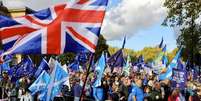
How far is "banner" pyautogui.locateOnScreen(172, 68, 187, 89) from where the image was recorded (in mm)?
22297

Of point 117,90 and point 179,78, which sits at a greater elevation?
point 179,78

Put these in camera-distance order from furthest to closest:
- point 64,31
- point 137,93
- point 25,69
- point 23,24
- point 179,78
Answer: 1. point 25,69
2. point 179,78
3. point 137,93
4. point 23,24
5. point 64,31

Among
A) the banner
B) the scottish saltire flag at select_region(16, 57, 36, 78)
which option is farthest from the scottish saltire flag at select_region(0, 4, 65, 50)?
the scottish saltire flag at select_region(16, 57, 36, 78)

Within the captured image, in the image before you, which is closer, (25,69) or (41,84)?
(41,84)

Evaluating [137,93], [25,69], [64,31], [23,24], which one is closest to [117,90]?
[137,93]

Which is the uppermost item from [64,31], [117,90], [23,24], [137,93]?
[23,24]

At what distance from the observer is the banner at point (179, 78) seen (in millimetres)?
22297

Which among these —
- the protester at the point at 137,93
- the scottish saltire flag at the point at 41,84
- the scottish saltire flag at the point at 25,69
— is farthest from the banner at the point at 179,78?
the scottish saltire flag at the point at 25,69

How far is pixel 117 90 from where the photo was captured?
72.1 ft

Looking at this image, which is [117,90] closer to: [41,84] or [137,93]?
[137,93]

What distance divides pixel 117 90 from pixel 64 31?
1157 centimetres

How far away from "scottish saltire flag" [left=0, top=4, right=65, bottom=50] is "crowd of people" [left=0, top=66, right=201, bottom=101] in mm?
8488

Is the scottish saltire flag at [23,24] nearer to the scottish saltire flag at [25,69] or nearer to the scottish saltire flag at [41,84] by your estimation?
the scottish saltire flag at [41,84]

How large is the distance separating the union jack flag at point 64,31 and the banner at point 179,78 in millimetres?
11765
